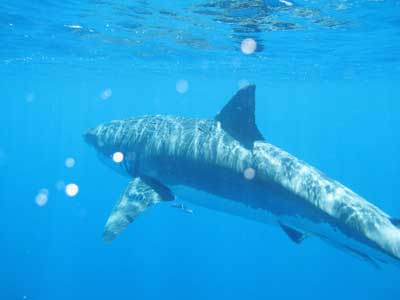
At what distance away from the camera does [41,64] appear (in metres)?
36.1

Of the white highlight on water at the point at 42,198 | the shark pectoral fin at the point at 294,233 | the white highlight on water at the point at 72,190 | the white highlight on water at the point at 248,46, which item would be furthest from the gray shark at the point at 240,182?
the white highlight on water at the point at 72,190

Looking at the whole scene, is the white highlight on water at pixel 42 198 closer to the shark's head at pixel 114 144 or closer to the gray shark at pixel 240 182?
the shark's head at pixel 114 144

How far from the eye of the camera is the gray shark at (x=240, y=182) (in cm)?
713

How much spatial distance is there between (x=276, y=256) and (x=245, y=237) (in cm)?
354

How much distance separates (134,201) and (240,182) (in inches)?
104

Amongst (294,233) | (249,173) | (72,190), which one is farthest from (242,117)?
(72,190)

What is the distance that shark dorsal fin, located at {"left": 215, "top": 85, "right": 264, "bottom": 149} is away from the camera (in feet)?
29.4

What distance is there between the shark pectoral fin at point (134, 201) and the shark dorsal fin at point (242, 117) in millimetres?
2317

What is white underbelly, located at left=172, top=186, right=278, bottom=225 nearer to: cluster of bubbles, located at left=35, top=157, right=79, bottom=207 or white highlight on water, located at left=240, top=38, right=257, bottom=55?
white highlight on water, located at left=240, top=38, right=257, bottom=55

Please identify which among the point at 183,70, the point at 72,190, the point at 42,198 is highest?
the point at 183,70

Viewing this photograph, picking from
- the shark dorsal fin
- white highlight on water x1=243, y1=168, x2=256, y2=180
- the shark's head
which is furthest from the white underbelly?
the shark's head

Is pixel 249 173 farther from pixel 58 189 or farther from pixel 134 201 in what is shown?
pixel 58 189

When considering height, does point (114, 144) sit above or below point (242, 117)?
below

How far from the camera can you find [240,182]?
8594mm
